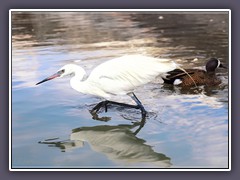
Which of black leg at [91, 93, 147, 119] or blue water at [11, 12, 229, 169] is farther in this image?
black leg at [91, 93, 147, 119]

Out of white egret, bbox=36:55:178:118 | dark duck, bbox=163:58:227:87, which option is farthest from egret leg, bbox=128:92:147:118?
dark duck, bbox=163:58:227:87

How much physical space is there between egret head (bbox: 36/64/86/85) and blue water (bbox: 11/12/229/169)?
0.04 metres

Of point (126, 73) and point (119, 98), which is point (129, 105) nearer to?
point (119, 98)

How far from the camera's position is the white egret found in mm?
3811

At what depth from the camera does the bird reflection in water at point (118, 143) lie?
12.2ft

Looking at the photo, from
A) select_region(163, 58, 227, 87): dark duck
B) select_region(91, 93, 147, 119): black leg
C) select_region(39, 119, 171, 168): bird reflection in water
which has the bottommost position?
select_region(39, 119, 171, 168): bird reflection in water

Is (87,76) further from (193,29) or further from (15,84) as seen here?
(193,29)

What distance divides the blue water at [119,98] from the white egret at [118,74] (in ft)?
0.19

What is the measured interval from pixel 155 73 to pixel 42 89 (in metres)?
0.63

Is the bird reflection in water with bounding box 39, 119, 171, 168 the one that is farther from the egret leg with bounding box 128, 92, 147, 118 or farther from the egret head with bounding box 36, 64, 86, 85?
the egret head with bounding box 36, 64, 86, 85

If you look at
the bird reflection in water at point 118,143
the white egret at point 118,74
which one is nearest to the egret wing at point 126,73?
the white egret at point 118,74

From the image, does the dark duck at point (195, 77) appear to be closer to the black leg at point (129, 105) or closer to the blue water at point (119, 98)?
the blue water at point (119, 98)

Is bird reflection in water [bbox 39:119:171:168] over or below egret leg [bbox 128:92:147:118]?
below

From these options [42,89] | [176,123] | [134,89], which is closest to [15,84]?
[42,89]
